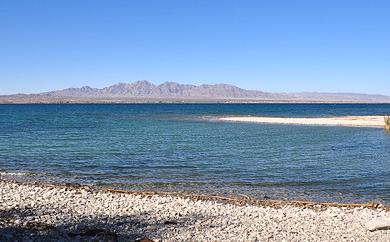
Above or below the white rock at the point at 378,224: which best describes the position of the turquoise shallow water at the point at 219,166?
below

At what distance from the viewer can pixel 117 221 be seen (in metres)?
14.8

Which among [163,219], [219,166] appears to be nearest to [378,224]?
[163,219]

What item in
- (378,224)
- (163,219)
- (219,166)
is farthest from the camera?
(219,166)

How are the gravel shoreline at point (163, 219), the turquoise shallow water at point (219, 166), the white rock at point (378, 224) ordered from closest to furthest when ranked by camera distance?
the gravel shoreline at point (163, 219) → the white rock at point (378, 224) → the turquoise shallow water at point (219, 166)

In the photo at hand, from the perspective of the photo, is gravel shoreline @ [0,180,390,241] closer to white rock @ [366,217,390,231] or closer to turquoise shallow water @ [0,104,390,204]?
white rock @ [366,217,390,231]

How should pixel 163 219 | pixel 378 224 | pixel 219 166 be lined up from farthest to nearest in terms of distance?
pixel 219 166 < pixel 163 219 < pixel 378 224

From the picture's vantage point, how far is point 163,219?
15203 mm

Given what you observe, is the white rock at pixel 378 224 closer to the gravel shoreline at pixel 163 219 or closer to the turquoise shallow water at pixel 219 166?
the gravel shoreline at pixel 163 219

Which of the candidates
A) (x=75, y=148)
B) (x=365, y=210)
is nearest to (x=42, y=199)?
(x=365, y=210)

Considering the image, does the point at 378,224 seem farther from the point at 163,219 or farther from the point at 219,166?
the point at 219,166

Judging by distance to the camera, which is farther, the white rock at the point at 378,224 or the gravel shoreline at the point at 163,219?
the white rock at the point at 378,224

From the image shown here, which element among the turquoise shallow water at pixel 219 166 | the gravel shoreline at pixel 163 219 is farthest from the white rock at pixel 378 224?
the turquoise shallow water at pixel 219 166

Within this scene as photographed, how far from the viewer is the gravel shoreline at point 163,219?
1302cm

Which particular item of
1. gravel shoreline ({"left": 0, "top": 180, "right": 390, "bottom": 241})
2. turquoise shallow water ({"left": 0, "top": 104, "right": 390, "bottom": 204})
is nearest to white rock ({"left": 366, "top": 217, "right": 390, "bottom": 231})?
gravel shoreline ({"left": 0, "top": 180, "right": 390, "bottom": 241})
